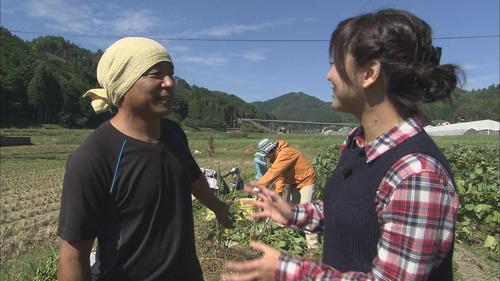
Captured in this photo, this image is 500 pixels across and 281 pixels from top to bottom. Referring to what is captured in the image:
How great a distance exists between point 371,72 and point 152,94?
997 mm

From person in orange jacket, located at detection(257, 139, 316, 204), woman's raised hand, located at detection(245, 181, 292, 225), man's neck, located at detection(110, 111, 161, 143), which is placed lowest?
person in orange jacket, located at detection(257, 139, 316, 204)

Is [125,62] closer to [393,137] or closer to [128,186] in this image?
[128,186]

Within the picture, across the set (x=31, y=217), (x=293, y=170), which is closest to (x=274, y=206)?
(x=293, y=170)

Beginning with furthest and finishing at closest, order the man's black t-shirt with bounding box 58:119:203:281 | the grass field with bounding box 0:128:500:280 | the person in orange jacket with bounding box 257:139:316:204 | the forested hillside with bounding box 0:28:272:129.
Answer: the forested hillside with bounding box 0:28:272:129, the person in orange jacket with bounding box 257:139:316:204, the grass field with bounding box 0:128:500:280, the man's black t-shirt with bounding box 58:119:203:281

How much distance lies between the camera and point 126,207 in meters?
1.80

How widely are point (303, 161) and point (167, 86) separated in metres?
4.49

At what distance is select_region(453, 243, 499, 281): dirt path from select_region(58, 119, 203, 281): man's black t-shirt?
141 inches

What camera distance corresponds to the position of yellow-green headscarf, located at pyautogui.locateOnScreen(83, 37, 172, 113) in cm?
180

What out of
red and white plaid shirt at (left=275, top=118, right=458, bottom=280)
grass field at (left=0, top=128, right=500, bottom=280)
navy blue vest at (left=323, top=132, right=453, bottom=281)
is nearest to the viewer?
red and white plaid shirt at (left=275, top=118, right=458, bottom=280)

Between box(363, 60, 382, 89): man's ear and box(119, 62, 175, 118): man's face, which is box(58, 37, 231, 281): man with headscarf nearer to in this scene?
box(119, 62, 175, 118): man's face

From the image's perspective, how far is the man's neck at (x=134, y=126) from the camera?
1893mm

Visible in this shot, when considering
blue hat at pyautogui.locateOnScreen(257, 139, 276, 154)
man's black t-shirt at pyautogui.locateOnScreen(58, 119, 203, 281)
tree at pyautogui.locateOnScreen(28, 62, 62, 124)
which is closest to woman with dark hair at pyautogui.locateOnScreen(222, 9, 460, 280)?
man's black t-shirt at pyautogui.locateOnScreen(58, 119, 203, 281)

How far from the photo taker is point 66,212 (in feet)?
5.50

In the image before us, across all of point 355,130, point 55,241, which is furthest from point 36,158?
point 355,130
